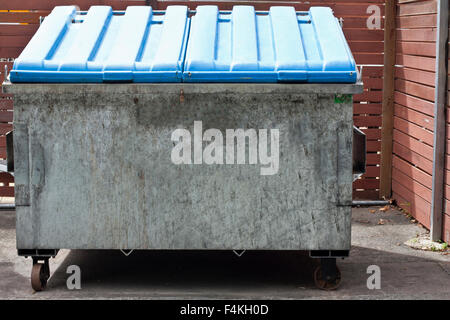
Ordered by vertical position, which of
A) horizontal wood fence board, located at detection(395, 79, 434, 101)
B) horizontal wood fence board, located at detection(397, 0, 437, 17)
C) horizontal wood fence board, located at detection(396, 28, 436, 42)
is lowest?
horizontal wood fence board, located at detection(395, 79, 434, 101)

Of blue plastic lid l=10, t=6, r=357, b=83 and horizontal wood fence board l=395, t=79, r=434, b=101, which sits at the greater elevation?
blue plastic lid l=10, t=6, r=357, b=83

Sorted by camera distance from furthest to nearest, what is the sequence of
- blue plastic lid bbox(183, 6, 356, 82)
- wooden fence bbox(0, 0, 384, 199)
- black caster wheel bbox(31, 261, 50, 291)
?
wooden fence bbox(0, 0, 384, 199), black caster wheel bbox(31, 261, 50, 291), blue plastic lid bbox(183, 6, 356, 82)

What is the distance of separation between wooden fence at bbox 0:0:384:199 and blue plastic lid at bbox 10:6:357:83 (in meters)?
2.13

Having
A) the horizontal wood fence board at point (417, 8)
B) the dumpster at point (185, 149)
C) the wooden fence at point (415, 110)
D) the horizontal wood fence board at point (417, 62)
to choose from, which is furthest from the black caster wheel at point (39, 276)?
the horizontal wood fence board at point (417, 8)

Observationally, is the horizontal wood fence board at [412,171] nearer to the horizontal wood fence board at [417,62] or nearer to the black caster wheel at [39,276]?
the horizontal wood fence board at [417,62]

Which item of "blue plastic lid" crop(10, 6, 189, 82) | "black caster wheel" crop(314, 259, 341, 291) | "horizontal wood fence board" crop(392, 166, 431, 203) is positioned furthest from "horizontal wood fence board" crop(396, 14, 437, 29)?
"black caster wheel" crop(314, 259, 341, 291)

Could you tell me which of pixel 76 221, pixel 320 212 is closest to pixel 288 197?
pixel 320 212

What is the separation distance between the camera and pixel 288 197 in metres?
4.77

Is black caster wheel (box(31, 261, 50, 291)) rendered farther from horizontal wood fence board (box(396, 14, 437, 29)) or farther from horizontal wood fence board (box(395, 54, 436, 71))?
horizontal wood fence board (box(396, 14, 437, 29))

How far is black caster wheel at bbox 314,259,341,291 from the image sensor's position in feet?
16.1

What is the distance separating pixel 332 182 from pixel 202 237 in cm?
95

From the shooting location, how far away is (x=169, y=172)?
4.76m

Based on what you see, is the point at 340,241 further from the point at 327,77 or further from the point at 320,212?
the point at 327,77

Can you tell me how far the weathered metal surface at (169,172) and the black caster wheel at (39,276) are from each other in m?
0.17
